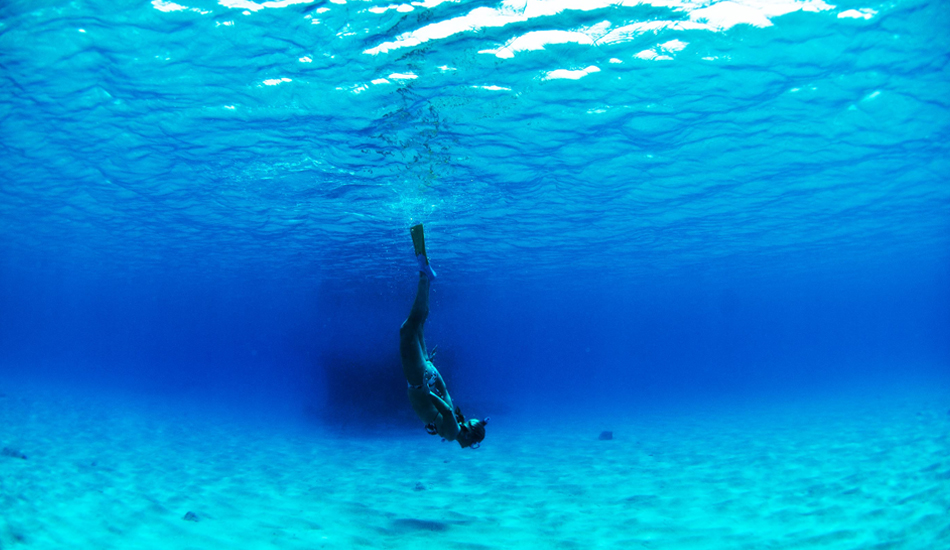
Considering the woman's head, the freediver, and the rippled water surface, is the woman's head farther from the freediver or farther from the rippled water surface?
the rippled water surface

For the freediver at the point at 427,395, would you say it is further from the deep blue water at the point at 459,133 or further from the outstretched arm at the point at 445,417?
the deep blue water at the point at 459,133

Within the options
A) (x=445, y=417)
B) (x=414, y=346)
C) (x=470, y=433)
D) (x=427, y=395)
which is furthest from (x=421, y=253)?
(x=470, y=433)

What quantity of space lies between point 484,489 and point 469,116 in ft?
31.2

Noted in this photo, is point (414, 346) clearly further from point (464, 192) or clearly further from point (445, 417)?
point (464, 192)

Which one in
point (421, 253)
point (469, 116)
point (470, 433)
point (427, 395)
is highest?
point (469, 116)

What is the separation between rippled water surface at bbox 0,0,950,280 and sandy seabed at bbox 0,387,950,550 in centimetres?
916

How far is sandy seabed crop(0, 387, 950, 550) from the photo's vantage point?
784 centimetres

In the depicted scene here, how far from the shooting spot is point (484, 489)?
11562 mm

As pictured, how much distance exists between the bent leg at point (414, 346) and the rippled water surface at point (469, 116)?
5.59 meters

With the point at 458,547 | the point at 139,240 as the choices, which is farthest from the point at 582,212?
the point at 139,240

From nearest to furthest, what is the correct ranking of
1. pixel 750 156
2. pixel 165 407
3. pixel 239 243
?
1. pixel 750 156
2. pixel 239 243
3. pixel 165 407

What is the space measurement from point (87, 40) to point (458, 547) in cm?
1231

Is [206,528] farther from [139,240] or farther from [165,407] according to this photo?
[165,407]

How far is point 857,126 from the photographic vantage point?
13.9 meters
